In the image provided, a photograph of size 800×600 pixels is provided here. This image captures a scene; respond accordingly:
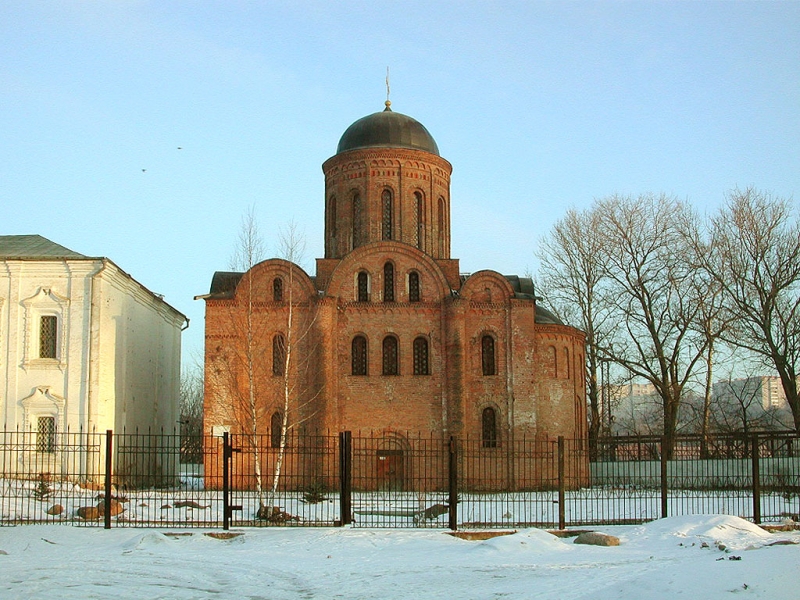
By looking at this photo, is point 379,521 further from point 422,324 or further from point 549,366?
point 549,366

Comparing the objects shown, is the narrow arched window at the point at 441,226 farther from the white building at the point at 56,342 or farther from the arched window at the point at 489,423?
the white building at the point at 56,342

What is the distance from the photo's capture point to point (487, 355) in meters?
27.2

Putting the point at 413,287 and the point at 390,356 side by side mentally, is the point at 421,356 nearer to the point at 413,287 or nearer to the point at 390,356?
the point at 390,356

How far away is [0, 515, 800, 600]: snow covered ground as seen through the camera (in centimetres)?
938

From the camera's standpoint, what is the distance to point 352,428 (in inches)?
1040

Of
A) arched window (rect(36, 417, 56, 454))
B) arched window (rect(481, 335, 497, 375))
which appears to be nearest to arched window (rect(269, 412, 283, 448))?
arched window (rect(36, 417, 56, 454))

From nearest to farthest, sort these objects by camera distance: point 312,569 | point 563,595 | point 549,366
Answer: point 563,595 < point 312,569 < point 549,366

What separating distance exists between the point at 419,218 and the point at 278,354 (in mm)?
7139

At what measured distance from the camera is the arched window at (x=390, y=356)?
26922 millimetres

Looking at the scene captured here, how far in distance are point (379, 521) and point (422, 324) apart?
11015 millimetres

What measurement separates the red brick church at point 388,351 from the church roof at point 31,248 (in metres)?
4.40

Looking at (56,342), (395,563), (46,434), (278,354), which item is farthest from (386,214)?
(395,563)

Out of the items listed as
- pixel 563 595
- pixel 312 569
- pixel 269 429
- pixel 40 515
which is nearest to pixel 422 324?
pixel 269 429

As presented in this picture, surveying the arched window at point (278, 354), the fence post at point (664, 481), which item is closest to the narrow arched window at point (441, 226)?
the arched window at point (278, 354)
